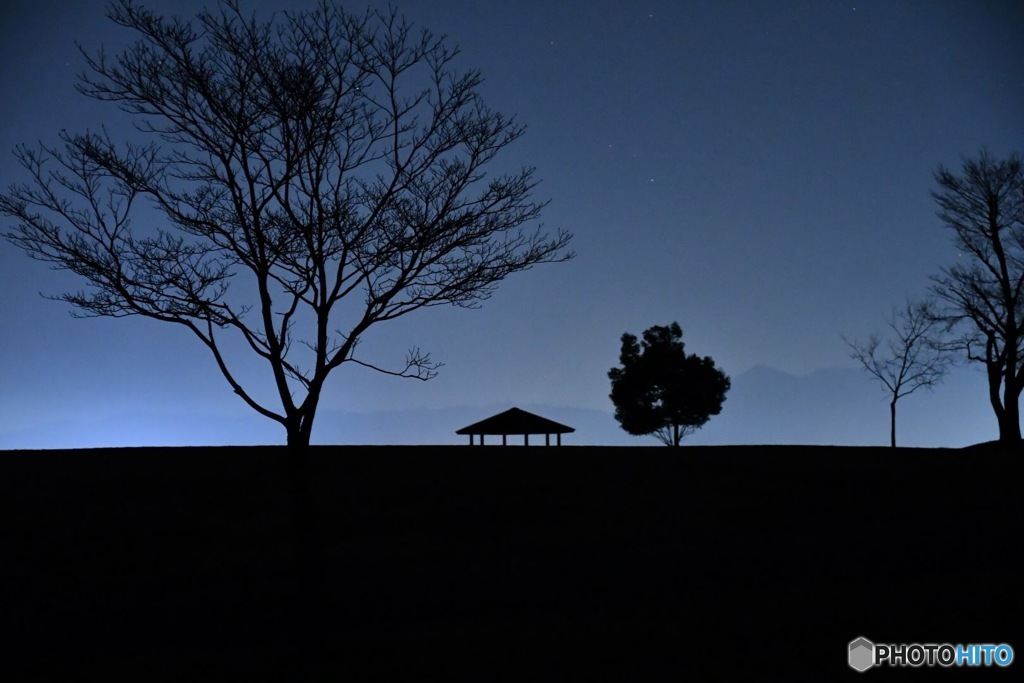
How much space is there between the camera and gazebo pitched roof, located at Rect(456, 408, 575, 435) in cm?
3117

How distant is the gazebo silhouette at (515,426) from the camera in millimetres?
31156

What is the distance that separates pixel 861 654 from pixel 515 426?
2172 cm

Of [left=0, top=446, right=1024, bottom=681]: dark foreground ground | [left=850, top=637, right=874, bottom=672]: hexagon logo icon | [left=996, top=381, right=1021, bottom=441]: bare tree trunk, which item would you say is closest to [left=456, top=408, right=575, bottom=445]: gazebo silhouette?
[left=0, top=446, right=1024, bottom=681]: dark foreground ground

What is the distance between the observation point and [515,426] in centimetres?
3120

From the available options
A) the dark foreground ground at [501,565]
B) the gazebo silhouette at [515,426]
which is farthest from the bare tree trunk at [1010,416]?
the gazebo silhouette at [515,426]

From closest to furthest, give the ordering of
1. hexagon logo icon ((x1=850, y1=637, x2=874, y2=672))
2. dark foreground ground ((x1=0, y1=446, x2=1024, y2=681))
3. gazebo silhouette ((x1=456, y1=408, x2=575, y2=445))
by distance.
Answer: hexagon logo icon ((x1=850, y1=637, x2=874, y2=672)), dark foreground ground ((x1=0, y1=446, x2=1024, y2=681)), gazebo silhouette ((x1=456, y1=408, x2=575, y2=445))

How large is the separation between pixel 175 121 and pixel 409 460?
12.6 meters

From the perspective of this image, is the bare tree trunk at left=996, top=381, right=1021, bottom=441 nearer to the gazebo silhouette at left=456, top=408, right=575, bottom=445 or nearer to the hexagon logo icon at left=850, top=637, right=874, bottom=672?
the gazebo silhouette at left=456, top=408, right=575, bottom=445

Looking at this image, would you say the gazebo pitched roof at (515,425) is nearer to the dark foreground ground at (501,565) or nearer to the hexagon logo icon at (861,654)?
the dark foreground ground at (501,565)

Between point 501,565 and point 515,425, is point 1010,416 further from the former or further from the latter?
point 501,565

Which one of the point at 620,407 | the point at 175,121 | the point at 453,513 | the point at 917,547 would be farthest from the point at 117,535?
the point at 620,407

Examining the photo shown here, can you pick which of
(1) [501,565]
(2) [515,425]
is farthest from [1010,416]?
(1) [501,565]

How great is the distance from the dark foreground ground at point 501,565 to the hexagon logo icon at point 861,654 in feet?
0.59

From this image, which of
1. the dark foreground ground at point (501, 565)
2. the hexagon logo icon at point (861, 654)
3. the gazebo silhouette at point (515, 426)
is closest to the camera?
the hexagon logo icon at point (861, 654)
